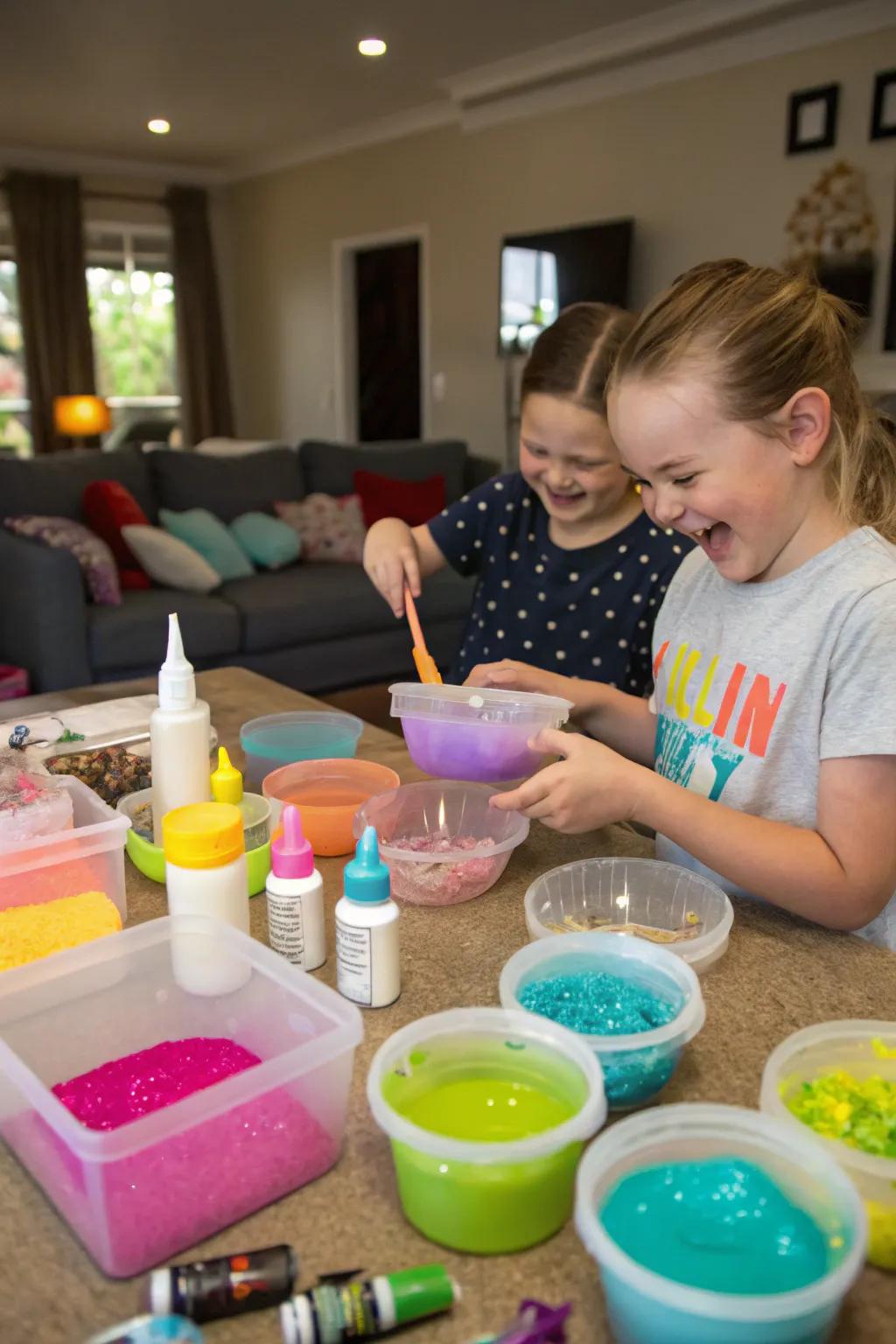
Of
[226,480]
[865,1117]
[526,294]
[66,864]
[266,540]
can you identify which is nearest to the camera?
[865,1117]

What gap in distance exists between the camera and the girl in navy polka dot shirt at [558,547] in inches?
59.4

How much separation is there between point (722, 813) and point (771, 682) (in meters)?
0.18

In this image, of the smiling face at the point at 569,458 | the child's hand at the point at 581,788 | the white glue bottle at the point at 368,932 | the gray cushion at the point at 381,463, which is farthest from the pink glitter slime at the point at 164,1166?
the gray cushion at the point at 381,463

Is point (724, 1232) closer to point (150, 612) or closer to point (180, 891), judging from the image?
point (180, 891)

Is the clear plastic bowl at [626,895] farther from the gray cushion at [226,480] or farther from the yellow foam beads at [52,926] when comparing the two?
the gray cushion at [226,480]

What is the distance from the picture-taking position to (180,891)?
33.7 inches

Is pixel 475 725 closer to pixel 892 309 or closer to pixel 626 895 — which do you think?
pixel 626 895

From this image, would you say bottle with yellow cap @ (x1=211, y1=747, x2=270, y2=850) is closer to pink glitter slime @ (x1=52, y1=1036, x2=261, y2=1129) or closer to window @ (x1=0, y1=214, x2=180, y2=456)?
pink glitter slime @ (x1=52, y1=1036, x2=261, y2=1129)

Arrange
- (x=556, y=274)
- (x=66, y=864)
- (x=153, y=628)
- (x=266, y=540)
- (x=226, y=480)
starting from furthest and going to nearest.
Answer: (x=556, y=274), (x=226, y=480), (x=266, y=540), (x=153, y=628), (x=66, y=864)

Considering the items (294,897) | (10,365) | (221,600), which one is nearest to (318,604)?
(221,600)

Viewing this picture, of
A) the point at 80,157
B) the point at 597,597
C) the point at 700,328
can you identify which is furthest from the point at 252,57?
the point at 700,328

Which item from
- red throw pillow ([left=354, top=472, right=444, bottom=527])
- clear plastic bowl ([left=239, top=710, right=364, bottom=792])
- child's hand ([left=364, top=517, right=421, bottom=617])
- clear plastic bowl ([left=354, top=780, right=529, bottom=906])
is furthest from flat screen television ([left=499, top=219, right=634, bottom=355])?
clear plastic bowl ([left=354, top=780, right=529, bottom=906])

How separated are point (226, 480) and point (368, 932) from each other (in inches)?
161

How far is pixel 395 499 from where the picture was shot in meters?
4.86
